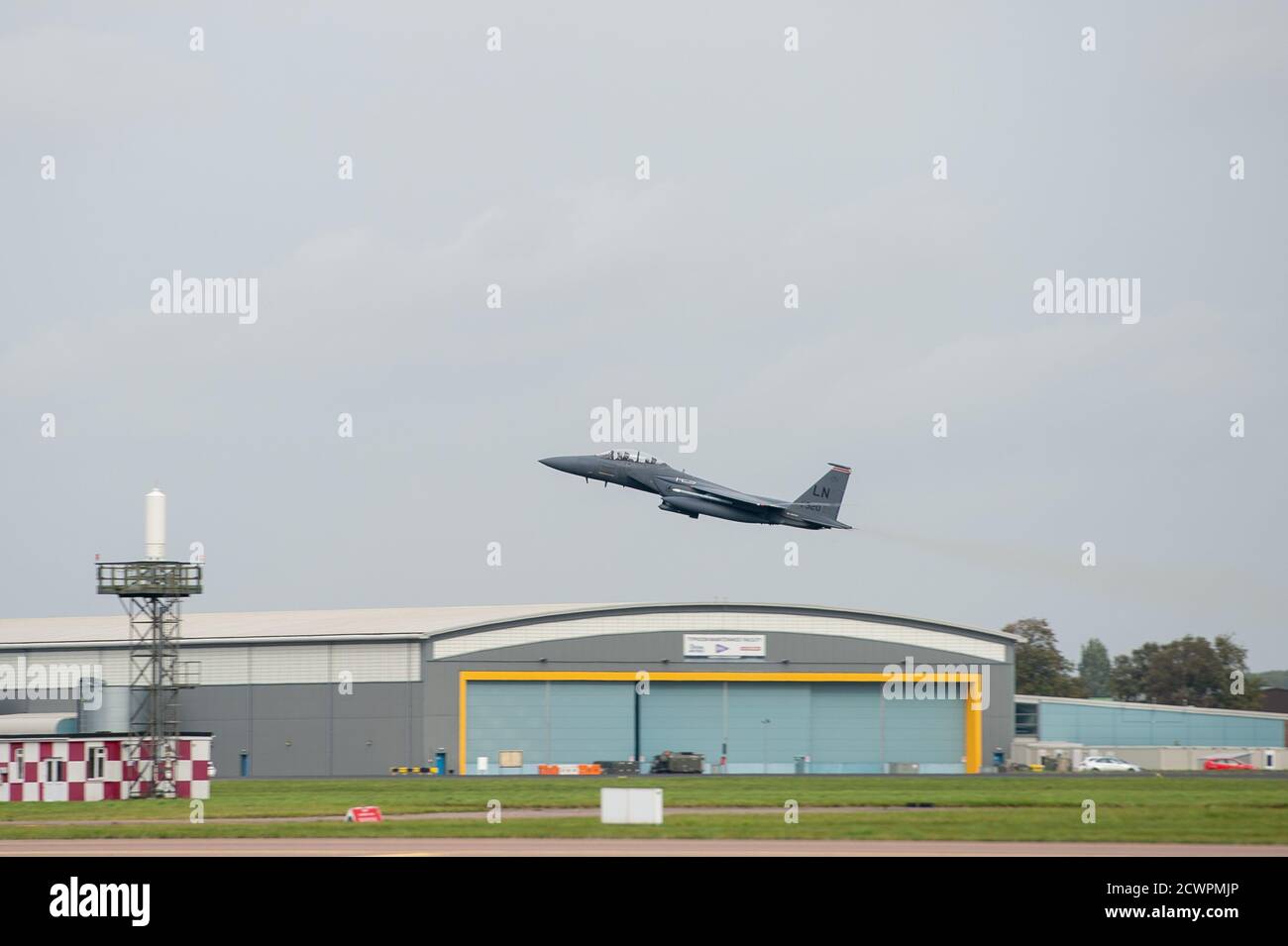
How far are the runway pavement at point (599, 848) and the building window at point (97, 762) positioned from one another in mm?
19865

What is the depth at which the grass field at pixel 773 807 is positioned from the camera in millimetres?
39562

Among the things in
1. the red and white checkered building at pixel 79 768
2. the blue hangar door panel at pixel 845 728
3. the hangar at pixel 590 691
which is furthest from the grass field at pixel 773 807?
the blue hangar door panel at pixel 845 728

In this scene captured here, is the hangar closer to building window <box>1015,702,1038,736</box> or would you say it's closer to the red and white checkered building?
building window <box>1015,702,1038,736</box>

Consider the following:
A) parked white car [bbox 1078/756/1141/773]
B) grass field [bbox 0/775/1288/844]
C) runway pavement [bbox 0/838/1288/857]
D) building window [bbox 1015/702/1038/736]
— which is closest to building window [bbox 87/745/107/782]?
grass field [bbox 0/775/1288/844]

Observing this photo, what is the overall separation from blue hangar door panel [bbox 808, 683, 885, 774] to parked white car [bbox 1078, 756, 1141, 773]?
429 inches

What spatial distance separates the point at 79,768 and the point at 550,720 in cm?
2839

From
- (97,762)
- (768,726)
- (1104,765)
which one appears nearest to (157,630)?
(97,762)

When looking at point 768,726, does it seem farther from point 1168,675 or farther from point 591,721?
point 1168,675

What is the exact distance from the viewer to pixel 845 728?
83812 millimetres

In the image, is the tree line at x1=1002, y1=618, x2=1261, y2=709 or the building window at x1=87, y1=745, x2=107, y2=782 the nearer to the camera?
the building window at x1=87, y1=745, x2=107, y2=782

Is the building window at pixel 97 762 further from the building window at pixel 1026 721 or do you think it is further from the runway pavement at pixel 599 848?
the building window at pixel 1026 721

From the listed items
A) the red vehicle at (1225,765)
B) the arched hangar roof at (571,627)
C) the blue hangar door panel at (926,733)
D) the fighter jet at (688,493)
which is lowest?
the red vehicle at (1225,765)

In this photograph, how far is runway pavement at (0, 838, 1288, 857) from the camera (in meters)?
34.2
